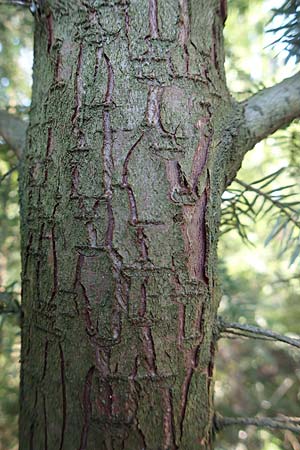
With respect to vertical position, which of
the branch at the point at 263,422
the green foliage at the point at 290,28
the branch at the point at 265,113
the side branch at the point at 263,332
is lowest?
the branch at the point at 263,422

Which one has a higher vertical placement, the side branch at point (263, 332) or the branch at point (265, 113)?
the branch at point (265, 113)

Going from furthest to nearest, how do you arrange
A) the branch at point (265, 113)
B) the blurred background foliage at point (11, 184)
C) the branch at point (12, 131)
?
the blurred background foliage at point (11, 184), the branch at point (12, 131), the branch at point (265, 113)

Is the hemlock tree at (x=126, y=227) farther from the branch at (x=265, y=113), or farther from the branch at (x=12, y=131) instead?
the branch at (x=12, y=131)

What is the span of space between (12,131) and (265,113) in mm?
578

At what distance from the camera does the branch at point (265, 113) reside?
0.78 m

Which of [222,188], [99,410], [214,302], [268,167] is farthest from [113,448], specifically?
[268,167]

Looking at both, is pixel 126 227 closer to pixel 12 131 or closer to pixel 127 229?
pixel 127 229

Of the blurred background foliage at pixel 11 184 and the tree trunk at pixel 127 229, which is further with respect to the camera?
the blurred background foliage at pixel 11 184

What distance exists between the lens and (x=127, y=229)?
65cm

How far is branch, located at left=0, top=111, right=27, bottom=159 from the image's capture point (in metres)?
0.92

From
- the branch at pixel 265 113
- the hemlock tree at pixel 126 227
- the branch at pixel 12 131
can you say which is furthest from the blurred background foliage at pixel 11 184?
the branch at pixel 265 113

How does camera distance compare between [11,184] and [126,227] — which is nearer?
[126,227]

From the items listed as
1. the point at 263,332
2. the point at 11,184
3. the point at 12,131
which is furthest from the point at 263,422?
the point at 11,184

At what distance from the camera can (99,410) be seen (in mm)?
660
